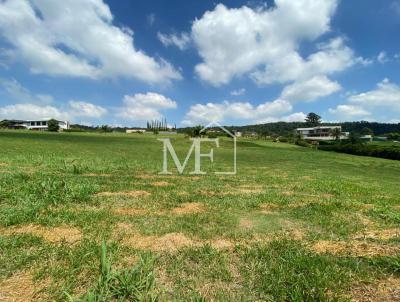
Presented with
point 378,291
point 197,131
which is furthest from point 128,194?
point 197,131

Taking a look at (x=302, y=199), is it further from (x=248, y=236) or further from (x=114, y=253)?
(x=114, y=253)

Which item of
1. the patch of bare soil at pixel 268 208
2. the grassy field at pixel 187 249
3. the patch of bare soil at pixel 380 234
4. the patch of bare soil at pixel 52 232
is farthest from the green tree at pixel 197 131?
the patch of bare soil at pixel 52 232

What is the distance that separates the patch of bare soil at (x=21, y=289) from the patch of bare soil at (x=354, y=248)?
12.8ft

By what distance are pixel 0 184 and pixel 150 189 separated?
167 inches

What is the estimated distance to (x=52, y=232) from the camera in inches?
198

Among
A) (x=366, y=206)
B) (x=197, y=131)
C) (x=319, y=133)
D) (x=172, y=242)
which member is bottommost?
(x=366, y=206)

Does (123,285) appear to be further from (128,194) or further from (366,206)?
(366,206)

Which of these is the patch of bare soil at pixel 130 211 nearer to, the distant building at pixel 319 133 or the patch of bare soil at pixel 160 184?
the patch of bare soil at pixel 160 184

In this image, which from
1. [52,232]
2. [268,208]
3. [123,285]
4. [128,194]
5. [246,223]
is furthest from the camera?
[128,194]

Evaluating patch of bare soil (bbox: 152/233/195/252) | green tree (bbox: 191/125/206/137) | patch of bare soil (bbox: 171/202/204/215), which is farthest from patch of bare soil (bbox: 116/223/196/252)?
green tree (bbox: 191/125/206/137)

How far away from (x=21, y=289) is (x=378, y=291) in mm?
4150

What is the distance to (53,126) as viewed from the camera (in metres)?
92.8

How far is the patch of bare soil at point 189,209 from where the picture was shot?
6945mm

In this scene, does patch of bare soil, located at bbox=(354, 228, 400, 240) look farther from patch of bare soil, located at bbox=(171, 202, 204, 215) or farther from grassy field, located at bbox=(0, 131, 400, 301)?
patch of bare soil, located at bbox=(171, 202, 204, 215)
